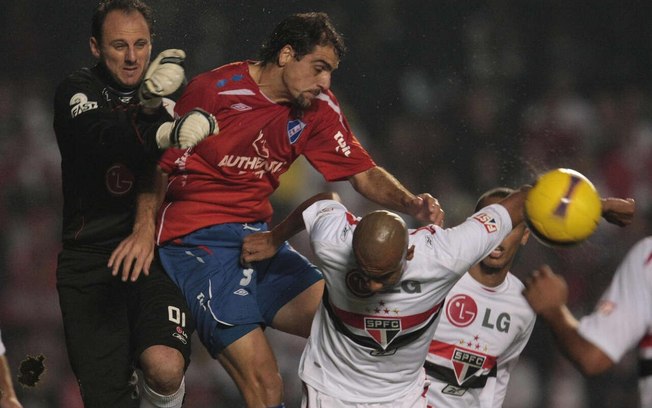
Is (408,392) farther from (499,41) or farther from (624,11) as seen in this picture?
(624,11)

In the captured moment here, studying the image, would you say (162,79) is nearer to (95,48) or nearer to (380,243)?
(95,48)

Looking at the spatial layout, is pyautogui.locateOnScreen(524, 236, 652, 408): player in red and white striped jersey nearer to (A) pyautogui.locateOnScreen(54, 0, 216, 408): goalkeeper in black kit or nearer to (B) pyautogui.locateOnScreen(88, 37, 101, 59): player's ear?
(A) pyautogui.locateOnScreen(54, 0, 216, 408): goalkeeper in black kit

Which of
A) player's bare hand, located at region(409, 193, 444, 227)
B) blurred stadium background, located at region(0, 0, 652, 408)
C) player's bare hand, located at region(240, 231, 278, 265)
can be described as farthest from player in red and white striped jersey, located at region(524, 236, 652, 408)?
blurred stadium background, located at region(0, 0, 652, 408)

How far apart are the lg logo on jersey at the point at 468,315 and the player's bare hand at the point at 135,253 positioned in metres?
1.37

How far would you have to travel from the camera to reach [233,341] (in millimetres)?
4125

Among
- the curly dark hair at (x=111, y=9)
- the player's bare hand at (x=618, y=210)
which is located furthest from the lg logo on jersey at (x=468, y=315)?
the curly dark hair at (x=111, y=9)

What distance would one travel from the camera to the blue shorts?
164 inches

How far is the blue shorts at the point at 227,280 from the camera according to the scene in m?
4.16

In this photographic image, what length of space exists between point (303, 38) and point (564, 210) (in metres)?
1.44

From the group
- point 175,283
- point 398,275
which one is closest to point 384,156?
point 175,283

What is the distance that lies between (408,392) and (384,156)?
323 cm

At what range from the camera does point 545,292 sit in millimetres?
3039

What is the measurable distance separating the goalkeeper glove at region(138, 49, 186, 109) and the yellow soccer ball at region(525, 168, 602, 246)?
1.43 meters

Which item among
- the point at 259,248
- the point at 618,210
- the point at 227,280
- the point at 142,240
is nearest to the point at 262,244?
the point at 259,248
